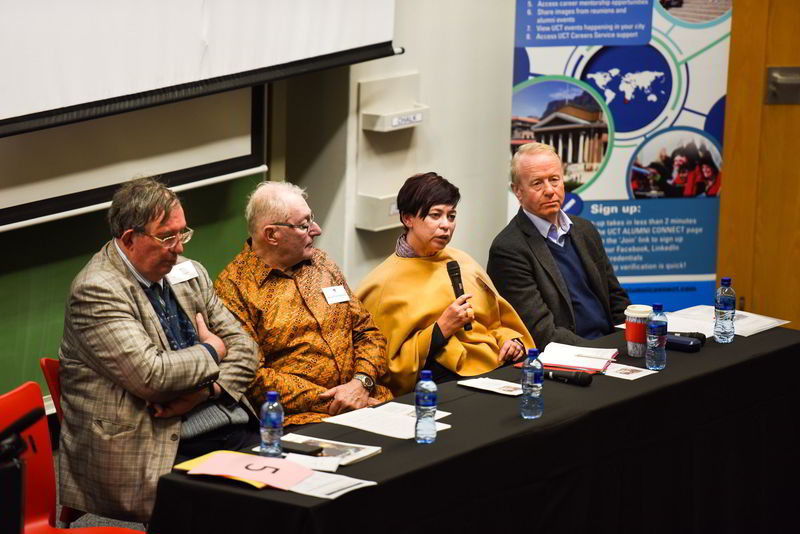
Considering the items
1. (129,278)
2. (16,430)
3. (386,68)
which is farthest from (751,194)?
(16,430)

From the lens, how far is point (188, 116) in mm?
4250

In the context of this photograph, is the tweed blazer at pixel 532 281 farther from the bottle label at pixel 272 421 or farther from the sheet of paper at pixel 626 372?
the bottle label at pixel 272 421

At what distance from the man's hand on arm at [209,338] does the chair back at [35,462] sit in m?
0.59

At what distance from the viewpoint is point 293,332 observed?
11.4 feet

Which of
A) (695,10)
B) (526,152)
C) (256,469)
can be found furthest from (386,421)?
(695,10)

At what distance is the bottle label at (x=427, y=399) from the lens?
276cm

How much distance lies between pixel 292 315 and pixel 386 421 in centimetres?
73

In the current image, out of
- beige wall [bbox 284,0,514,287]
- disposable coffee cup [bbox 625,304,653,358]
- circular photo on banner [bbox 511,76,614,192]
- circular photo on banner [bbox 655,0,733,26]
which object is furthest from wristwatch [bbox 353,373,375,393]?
circular photo on banner [bbox 655,0,733,26]

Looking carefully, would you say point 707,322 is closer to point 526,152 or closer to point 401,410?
point 526,152

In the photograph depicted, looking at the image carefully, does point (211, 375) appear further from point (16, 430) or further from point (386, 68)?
point (386, 68)

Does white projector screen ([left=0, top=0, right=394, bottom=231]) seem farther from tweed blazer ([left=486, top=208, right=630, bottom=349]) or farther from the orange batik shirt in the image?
tweed blazer ([left=486, top=208, right=630, bottom=349])

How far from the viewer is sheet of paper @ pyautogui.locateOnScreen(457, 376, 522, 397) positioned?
3.15 metres

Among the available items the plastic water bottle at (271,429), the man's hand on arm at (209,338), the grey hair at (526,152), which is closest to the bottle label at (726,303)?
the grey hair at (526,152)

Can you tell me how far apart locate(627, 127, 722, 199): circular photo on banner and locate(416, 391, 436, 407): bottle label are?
9.61 feet
